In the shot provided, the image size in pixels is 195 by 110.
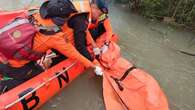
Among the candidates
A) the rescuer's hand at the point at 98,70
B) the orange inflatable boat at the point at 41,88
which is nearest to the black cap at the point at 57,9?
the orange inflatable boat at the point at 41,88

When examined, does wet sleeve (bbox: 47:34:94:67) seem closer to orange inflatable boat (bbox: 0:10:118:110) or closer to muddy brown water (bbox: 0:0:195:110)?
orange inflatable boat (bbox: 0:10:118:110)

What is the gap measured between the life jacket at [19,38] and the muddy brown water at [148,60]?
2.56 feet

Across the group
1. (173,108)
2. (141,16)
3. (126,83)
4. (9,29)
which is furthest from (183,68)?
(9,29)

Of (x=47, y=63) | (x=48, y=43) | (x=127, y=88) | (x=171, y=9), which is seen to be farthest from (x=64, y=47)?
(x=171, y=9)

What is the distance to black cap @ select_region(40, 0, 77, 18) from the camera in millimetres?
3492

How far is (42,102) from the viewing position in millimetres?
3814

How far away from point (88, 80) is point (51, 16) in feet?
4.07

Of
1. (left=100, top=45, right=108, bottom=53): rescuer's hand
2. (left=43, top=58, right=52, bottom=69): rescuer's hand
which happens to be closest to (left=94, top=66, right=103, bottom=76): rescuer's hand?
(left=100, top=45, right=108, bottom=53): rescuer's hand

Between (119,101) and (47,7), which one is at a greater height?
(47,7)

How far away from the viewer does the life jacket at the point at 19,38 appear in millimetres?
3445

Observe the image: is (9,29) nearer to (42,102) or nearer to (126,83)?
(42,102)

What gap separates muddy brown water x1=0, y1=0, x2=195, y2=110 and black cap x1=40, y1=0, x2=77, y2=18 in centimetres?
110

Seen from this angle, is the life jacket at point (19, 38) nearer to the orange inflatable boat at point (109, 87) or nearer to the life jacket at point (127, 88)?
the orange inflatable boat at point (109, 87)

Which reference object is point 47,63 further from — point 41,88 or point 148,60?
point 148,60
